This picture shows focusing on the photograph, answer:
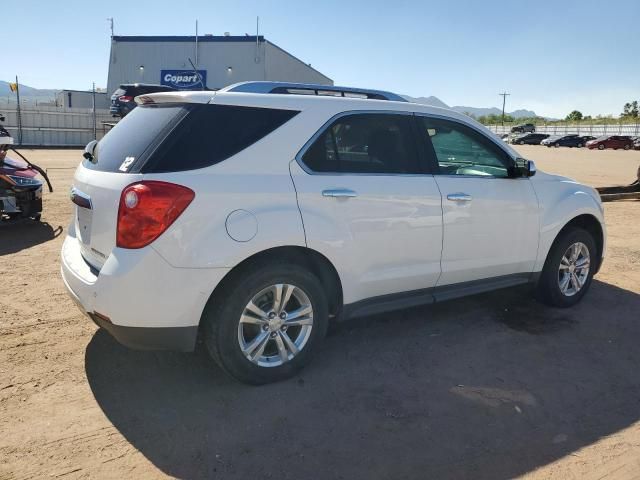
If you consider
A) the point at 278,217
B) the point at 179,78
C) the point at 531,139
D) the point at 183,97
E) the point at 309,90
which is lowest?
the point at 278,217

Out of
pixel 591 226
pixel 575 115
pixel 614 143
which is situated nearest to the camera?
pixel 591 226

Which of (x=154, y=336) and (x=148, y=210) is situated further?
(x=154, y=336)

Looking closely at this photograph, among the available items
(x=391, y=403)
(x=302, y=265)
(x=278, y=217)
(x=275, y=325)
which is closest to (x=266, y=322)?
(x=275, y=325)

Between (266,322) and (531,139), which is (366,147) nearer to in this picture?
(266,322)

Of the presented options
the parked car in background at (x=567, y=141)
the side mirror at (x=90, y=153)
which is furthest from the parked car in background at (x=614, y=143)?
the side mirror at (x=90, y=153)

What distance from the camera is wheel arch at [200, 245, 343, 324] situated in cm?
326

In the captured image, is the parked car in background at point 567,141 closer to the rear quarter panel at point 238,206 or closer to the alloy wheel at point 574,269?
the alloy wheel at point 574,269

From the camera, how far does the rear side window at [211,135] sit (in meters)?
3.13

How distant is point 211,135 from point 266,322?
1186 mm

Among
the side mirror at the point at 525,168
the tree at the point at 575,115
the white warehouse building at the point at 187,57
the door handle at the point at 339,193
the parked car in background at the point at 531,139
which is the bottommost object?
the door handle at the point at 339,193

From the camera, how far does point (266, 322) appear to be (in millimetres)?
3428

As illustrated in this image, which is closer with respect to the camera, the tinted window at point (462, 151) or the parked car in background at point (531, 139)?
the tinted window at point (462, 151)

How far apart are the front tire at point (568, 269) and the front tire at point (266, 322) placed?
2445 millimetres

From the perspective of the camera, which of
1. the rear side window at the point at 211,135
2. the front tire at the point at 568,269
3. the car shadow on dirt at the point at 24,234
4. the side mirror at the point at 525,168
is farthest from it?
the car shadow on dirt at the point at 24,234
